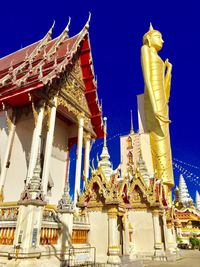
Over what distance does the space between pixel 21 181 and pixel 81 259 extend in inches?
244

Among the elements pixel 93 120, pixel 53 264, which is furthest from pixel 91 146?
pixel 53 264

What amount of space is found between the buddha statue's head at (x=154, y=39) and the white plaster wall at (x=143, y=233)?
24405mm

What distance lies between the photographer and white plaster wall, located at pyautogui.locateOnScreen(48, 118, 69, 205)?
1480 centimetres

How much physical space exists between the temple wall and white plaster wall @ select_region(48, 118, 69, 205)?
6.48 m

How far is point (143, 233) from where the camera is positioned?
414 inches

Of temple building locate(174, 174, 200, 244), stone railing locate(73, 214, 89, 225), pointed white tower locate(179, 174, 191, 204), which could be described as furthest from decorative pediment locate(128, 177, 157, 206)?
pointed white tower locate(179, 174, 191, 204)

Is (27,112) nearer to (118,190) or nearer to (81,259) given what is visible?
(118,190)

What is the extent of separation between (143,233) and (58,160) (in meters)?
7.25

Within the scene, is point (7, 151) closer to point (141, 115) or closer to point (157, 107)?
point (157, 107)

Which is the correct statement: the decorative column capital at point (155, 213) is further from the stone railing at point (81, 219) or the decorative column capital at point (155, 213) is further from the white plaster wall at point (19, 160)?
the white plaster wall at point (19, 160)

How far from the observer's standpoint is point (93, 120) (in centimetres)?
1705

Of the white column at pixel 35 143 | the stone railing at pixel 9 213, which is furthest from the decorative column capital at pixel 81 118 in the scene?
the stone railing at pixel 9 213

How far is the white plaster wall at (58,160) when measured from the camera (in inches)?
583

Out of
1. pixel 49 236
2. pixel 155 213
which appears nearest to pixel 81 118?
pixel 155 213
